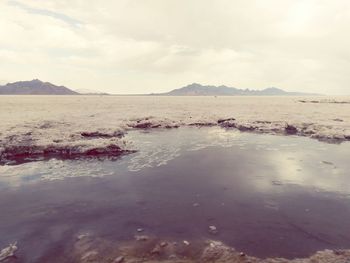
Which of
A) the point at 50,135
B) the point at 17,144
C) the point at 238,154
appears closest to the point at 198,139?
the point at 238,154

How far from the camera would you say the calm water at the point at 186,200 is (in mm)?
10328

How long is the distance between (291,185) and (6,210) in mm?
14117

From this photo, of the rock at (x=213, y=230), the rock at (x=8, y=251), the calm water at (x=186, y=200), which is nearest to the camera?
the rock at (x=8, y=251)

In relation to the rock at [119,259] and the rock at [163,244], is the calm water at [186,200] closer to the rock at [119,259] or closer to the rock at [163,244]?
the rock at [163,244]

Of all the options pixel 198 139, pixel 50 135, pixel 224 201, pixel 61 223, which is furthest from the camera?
pixel 198 139

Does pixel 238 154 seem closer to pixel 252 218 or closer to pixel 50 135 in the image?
pixel 252 218

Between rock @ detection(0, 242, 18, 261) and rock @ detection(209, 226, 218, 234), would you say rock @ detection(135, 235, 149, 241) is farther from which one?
rock @ detection(0, 242, 18, 261)

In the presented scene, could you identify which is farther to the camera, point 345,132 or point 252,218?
point 345,132

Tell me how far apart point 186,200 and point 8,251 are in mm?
7473

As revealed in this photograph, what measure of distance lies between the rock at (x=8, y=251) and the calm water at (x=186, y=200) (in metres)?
0.29

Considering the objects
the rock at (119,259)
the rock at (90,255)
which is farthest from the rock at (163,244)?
the rock at (90,255)

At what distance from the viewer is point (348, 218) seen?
11867 millimetres

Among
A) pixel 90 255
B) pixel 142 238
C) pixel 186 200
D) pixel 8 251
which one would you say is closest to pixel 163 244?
pixel 142 238

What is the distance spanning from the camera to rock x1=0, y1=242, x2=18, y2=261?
29.7 feet
